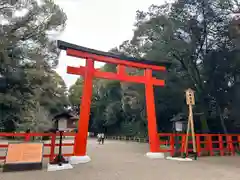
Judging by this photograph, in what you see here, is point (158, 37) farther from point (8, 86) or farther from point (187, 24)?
point (8, 86)

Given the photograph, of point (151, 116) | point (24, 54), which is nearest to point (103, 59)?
point (151, 116)

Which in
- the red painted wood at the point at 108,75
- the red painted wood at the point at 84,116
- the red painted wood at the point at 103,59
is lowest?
the red painted wood at the point at 84,116

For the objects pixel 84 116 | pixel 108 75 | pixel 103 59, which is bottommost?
pixel 84 116

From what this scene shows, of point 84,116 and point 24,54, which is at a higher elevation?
point 24,54

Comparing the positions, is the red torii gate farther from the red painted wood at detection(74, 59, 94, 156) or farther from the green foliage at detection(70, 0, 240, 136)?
the green foliage at detection(70, 0, 240, 136)

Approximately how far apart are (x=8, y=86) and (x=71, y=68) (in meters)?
5.03

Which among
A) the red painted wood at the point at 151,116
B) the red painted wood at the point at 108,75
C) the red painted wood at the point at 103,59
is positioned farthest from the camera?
the red painted wood at the point at 151,116

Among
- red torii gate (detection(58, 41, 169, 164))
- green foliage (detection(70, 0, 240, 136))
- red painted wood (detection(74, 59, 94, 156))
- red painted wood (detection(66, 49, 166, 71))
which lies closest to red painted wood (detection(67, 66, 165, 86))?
red torii gate (detection(58, 41, 169, 164))

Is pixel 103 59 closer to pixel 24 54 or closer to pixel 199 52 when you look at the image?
pixel 24 54

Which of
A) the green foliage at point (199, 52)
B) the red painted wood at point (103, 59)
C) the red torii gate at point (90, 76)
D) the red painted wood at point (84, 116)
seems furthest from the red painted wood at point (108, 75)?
the green foliage at point (199, 52)

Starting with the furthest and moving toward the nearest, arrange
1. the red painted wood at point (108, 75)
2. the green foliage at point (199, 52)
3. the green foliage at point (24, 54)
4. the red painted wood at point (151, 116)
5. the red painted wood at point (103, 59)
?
1. the green foliage at point (199, 52)
2. the green foliage at point (24, 54)
3. the red painted wood at point (151, 116)
4. the red painted wood at point (103, 59)
5. the red painted wood at point (108, 75)

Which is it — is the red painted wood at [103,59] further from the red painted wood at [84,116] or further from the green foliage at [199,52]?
the green foliage at [199,52]

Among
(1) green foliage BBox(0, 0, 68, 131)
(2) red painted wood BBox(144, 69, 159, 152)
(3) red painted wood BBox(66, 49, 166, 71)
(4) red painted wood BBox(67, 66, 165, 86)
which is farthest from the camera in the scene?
(1) green foliage BBox(0, 0, 68, 131)

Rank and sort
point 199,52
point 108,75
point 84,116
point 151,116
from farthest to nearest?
point 199,52 < point 151,116 < point 108,75 < point 84,116
